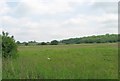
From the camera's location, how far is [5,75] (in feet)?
32.1

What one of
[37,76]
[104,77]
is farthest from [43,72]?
[104,77]

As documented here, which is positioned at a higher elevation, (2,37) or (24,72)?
(2,37)

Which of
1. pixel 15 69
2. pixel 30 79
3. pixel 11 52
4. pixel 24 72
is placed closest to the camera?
pixel 30 79

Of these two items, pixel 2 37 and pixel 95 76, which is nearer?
pixel 95 76

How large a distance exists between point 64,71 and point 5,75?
232 centimetres

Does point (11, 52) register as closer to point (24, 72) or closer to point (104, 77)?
point (24, 72)

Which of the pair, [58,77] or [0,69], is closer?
[58,77]

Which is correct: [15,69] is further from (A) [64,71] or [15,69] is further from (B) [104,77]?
(B) [104,77]

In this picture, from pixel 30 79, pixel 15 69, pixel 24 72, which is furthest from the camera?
pixel 15 69

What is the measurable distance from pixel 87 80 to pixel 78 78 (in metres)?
0.37

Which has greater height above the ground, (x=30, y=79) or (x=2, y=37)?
(x=2, y=37)

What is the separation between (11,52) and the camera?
52.0ft

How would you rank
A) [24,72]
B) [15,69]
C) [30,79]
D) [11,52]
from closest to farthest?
[30,79], [24,72], [15,69], [11,52]

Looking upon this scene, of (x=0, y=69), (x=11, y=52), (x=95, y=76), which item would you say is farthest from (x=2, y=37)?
(x=95, y=76)
